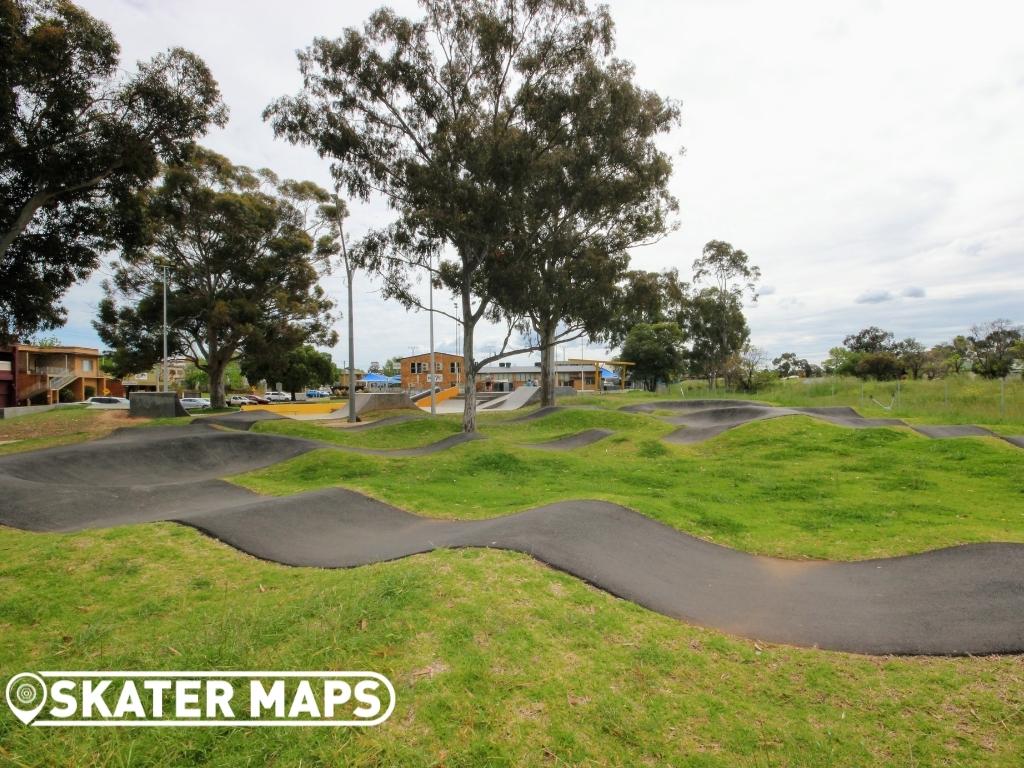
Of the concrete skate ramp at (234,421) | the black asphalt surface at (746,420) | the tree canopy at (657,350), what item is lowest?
the black asphalt surface at (746,420)

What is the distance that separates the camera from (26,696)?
305cm

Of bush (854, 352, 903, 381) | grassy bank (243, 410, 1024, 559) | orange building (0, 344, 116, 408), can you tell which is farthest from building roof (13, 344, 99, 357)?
bush (854, 352, 903, 381)

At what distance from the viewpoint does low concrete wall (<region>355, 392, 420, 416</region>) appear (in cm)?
2767

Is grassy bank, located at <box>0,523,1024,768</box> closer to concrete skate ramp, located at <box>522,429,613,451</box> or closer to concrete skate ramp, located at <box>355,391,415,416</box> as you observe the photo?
concrete skate ramp, located at <box>522,429,613,451</box>

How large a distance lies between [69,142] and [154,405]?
11.2 meters

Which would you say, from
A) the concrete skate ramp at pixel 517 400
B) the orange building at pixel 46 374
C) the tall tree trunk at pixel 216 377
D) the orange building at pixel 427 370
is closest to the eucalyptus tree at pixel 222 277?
the tall tree trunk at pixel 216 377

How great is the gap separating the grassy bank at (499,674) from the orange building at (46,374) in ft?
149

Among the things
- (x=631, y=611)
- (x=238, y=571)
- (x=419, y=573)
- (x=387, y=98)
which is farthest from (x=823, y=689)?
(x=387, y=98)

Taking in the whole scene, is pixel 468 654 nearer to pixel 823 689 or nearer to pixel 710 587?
pixel 823 689

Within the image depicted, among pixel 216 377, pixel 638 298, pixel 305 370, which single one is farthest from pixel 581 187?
pixel 305 370

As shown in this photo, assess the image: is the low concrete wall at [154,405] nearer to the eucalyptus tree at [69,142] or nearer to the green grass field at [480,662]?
the eucalyptus tree at [69,142]

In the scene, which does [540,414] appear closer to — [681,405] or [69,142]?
[681,405]

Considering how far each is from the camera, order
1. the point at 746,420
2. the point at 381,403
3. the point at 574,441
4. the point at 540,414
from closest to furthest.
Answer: the point at 574,441 < the point at 746,420 < the point at 540,414 < the point at 381,403

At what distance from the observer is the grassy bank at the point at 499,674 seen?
270cm
